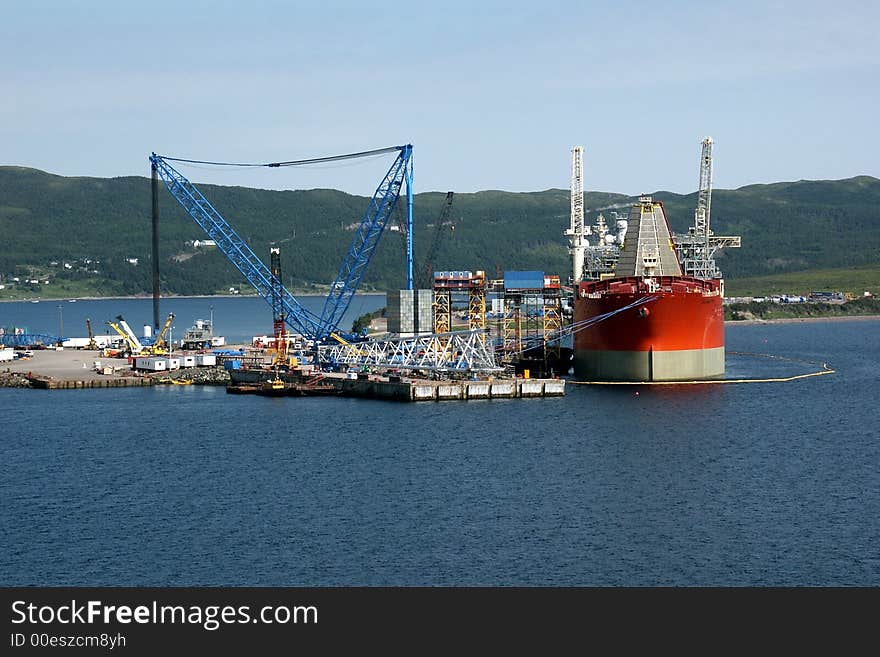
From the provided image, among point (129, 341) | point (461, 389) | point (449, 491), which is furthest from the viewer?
point (129, 341)

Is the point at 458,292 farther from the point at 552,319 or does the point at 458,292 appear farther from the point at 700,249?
the point at 700,249

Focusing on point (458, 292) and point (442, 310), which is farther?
point (442, 310)

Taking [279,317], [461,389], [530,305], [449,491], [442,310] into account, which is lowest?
[449,491]

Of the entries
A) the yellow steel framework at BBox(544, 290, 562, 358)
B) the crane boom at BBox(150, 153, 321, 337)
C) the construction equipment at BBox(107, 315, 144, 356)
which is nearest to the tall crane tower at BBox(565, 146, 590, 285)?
the yellow steel framework at BBox(544, 290, 562, 358)

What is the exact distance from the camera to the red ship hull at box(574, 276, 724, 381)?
86.4 metres

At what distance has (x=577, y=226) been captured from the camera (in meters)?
109

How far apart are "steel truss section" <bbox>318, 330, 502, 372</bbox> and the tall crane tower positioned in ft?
41.6

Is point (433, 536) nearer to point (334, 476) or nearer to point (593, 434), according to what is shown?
point (334, 476)

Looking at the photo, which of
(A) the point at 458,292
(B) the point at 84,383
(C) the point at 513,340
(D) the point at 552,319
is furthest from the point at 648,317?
(B) the point at 84,383

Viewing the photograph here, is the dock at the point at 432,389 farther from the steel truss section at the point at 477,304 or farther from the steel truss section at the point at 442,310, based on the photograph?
the steel truss section at the point at 442,310

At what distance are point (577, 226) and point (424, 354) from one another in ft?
76.4

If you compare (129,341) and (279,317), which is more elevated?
(279,317)

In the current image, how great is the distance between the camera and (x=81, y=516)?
4875 cm
